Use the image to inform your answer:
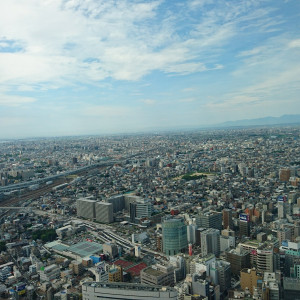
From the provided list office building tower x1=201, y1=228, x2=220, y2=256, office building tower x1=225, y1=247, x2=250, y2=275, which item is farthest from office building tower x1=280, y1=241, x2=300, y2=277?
office building tower x1=201, y1=228, x2=220, y2=256

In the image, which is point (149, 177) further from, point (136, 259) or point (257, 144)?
point (257, 144)

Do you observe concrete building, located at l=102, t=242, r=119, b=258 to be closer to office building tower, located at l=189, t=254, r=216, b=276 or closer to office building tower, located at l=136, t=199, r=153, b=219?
office building tower, located at l=189, t=254, r=216, b=276

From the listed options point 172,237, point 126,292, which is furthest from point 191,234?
point 126,292

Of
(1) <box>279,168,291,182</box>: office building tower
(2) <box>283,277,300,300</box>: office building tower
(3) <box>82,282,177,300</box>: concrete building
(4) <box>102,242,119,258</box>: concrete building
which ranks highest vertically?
(3) <box>82,282,177,300</box>: concrete building

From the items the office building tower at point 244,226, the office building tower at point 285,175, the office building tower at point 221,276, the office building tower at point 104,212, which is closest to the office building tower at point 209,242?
the office building tower at point 221,276

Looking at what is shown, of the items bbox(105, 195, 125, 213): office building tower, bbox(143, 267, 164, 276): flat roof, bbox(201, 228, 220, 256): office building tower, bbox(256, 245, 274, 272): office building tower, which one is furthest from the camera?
bbox(105, 195, 125, 213): office building tower

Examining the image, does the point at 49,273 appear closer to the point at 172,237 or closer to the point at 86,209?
the point at 172,237
